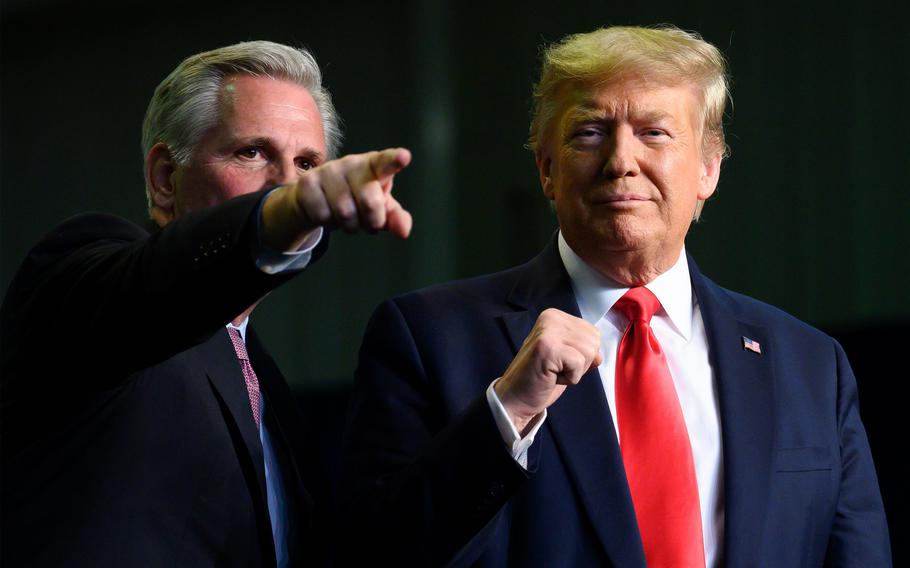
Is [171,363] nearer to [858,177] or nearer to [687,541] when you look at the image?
[687,541]

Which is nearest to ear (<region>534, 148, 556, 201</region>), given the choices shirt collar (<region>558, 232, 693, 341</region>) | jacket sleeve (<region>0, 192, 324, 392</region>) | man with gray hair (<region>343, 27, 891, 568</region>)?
man with gray hair (<region>343, 27, 891, 568</region>)

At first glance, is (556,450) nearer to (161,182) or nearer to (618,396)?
(618,396)

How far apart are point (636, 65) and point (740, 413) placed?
566 millimetres

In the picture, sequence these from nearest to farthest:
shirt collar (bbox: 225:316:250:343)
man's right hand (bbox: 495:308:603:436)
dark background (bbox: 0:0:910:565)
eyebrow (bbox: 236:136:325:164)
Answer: man's right hand (bbox: 495:308:603:436) < eyebrow (bbox: 236:136:325:164) < shirt collar (bbox: 225:316:250:343) < dark background (bbox: 0:0:910:565)

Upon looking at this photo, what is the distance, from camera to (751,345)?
2152 millimetres

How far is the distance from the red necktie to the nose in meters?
0.19

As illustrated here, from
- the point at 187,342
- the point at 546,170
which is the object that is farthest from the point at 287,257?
the point at 546,170

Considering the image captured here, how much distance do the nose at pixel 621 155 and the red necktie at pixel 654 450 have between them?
195 millimetres

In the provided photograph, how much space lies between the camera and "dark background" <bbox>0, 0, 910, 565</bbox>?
5.25 m

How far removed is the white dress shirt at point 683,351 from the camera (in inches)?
78.1

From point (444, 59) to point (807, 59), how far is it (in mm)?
2014

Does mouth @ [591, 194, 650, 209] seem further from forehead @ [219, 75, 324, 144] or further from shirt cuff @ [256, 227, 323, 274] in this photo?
shirt cuff @ [256, 227, 323, 274]

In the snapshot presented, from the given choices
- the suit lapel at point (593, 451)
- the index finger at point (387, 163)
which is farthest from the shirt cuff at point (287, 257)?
the suit lapel at point (593, 451)

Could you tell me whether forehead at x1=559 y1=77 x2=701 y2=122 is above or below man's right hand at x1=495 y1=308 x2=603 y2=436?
above
